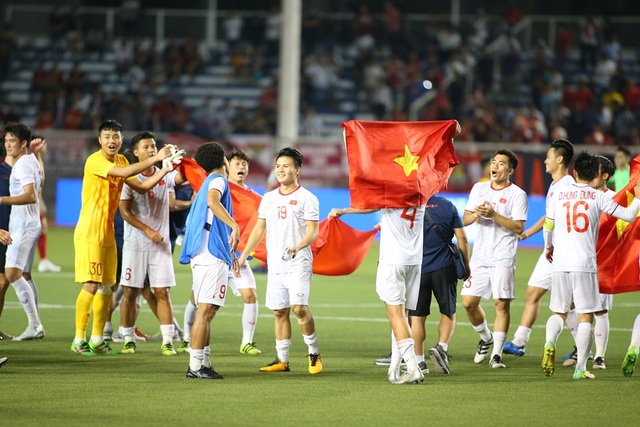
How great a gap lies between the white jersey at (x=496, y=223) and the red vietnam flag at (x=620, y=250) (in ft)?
2.81

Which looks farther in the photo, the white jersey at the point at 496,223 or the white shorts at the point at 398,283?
the white jersey at the point at 496,223

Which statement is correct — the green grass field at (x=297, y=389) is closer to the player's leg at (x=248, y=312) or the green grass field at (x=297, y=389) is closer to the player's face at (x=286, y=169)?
the player's leg at (x=248, y=312)

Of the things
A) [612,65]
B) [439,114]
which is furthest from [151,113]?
[612,65]

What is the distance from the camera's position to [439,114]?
110 ft

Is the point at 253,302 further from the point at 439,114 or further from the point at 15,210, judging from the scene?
the point at 439,114

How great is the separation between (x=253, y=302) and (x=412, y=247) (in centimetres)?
260

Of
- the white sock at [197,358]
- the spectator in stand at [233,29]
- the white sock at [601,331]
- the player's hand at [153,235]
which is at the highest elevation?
the spectator in stand at [233,29]

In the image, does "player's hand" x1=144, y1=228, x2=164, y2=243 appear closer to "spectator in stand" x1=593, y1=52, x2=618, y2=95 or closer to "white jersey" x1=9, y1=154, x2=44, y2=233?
"white jersey" x1=9, y1=154, x2=44, y2=233

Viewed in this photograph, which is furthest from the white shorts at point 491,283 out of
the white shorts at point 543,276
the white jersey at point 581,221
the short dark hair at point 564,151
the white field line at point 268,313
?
the white field line at point 268,313

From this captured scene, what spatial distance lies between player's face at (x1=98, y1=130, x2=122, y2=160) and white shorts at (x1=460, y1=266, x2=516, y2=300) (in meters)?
3.89

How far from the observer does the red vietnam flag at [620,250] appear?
→ 11.1 metres

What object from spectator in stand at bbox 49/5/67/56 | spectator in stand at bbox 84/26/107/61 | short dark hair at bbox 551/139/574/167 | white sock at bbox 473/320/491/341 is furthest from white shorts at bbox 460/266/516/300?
spectator in stand at bbox 49/5/67/56

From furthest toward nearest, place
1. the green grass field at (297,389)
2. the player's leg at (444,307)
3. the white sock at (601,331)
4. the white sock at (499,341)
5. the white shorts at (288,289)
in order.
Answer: the white sock at (499,341)
the white sock at (601,331)
the player's leg at (444,307)
the white shorts at (288,289)
the green grass field at (297,389)

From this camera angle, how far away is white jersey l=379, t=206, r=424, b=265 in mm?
10031
